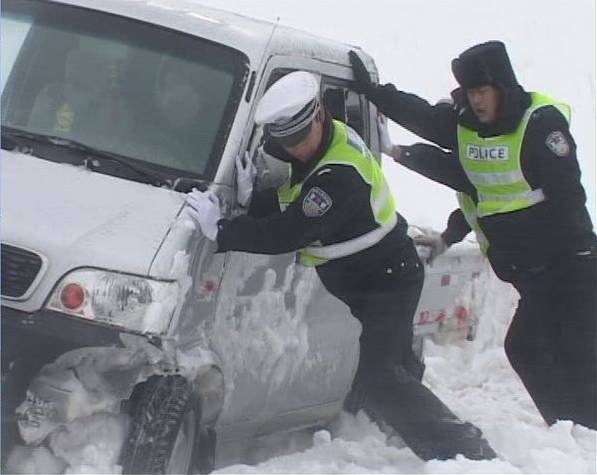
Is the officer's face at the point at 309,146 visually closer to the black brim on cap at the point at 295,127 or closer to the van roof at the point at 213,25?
the black brim on cap at the point at 295,127

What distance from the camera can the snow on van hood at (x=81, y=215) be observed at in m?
4.38

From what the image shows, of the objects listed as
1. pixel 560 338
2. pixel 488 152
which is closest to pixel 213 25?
pixel 488 152

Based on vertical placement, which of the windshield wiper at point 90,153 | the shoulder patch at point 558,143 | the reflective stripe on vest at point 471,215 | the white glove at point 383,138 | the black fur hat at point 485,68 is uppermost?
the black fur hat at point 485,68

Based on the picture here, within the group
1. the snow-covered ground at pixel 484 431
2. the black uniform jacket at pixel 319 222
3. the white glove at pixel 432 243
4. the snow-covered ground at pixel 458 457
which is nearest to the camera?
the snow-covered ground at pixel 458 457

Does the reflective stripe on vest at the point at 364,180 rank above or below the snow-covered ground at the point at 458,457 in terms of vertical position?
above

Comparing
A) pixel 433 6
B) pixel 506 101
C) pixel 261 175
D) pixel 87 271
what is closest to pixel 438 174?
pixel 506 101

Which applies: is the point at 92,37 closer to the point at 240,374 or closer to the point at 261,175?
Answer: the point at 261,175

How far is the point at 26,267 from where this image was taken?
438 centimetres

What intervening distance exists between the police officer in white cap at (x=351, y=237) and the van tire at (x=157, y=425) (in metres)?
0.57

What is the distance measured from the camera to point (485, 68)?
5.86m

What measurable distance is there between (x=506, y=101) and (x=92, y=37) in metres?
1.91

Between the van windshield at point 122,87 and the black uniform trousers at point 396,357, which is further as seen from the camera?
the black uniform trousers at point 396,357

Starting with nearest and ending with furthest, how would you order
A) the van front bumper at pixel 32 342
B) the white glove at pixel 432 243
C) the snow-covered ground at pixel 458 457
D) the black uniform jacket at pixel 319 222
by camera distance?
the van front bumper at pixel 32 342 → the snow-covered ground at pixel 458 457 → the black uniform jacket at pixel 319 222 → the white glove at pixel 432 243

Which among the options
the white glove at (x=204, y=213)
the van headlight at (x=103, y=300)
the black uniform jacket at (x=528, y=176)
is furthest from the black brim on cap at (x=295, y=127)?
the black uniform jacket at (x=528, y=176)
